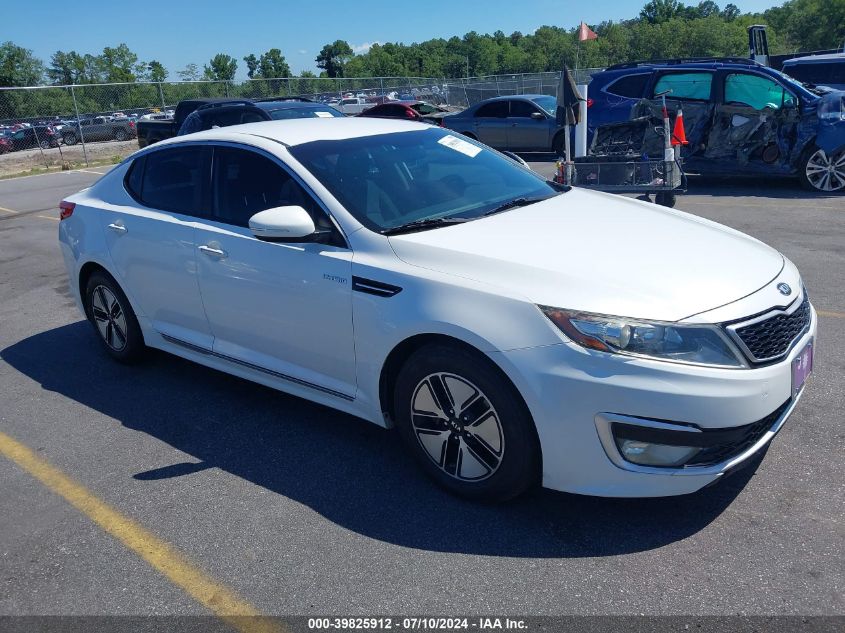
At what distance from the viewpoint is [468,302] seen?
3205 millimetres

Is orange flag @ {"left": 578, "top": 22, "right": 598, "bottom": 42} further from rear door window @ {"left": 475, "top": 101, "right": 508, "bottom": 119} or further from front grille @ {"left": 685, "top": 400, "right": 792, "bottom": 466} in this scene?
front grille @ {"left": 685, "top": 400, "right": 792, "bottom": 466}

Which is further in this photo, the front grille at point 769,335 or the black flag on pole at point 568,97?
the black flag on pole at point 568,97

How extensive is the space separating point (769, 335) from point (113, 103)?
30.5m

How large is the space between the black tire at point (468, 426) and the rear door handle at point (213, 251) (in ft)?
4.62

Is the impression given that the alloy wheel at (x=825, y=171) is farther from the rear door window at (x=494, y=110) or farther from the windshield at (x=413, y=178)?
the rear door window at (x=494, y=110)

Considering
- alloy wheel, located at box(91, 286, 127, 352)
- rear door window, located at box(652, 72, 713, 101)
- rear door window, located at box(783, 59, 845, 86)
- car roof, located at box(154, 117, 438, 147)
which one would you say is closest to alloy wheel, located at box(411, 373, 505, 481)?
car roof, located at box(154, 117, 438, 147)

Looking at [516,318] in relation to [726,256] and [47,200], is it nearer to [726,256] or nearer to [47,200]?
[726,256]

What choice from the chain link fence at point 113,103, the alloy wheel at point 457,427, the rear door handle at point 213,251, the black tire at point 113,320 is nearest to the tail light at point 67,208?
the black tire at point 113,320

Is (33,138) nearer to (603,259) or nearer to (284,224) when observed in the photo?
(284,224)

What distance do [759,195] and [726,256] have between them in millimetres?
8427

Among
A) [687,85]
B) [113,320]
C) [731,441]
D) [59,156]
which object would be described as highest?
[687,85]

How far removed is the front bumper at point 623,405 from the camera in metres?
2.86

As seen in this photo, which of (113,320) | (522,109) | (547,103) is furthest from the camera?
(547,103)

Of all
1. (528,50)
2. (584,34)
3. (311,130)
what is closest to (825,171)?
(584,34)
